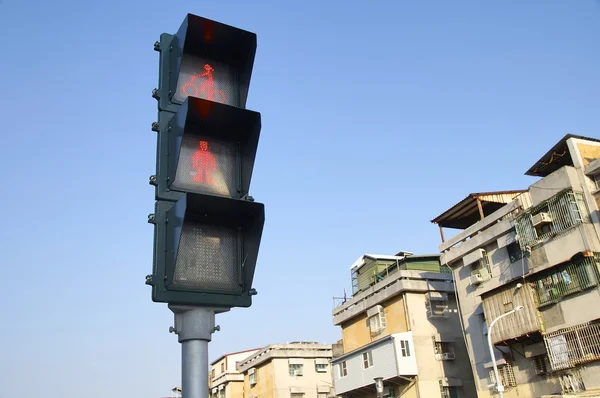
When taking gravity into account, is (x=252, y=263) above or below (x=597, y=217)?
below

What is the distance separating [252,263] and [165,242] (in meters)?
0.68

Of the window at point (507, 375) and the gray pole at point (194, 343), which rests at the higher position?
the window at point (507, 375)

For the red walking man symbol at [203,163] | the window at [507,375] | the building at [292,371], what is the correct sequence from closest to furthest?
the red walking man symbol at [203,163]
the window at [507,375]
the building at [292,371]

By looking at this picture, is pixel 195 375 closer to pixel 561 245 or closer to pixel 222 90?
pixel 222 90

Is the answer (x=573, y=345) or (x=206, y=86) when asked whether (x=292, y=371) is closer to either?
(x=573, y=345)

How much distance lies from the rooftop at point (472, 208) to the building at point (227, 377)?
3001 centimetres

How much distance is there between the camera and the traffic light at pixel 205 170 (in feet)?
12.7

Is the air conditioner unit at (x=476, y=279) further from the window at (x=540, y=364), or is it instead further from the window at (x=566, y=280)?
the window at (x=540, y=364)

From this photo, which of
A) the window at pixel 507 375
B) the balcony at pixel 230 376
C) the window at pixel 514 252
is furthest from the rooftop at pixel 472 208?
the balcony at pixel 230 376

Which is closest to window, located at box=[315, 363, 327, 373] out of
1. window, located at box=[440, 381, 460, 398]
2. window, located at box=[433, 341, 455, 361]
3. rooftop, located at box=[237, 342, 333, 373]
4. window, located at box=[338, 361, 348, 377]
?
rooftop, located at box=[237, 342, 333, 373]

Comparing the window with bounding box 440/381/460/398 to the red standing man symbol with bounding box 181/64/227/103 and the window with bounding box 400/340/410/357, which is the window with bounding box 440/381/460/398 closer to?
the window with bounding box 400/340/410/357

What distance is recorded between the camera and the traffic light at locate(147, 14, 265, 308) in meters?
3.87

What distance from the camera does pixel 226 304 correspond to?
156 inches

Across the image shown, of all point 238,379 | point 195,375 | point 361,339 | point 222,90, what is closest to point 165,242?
point 195,375
